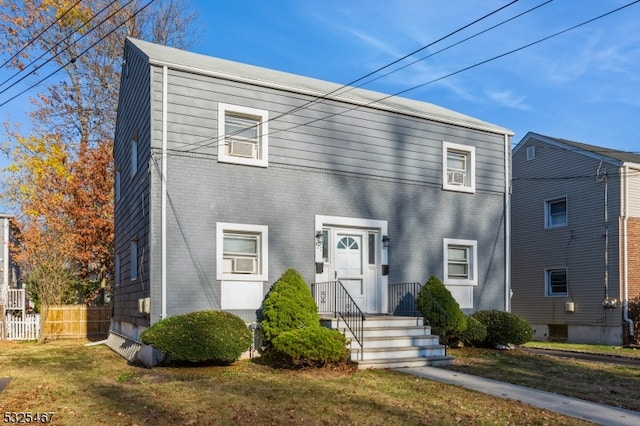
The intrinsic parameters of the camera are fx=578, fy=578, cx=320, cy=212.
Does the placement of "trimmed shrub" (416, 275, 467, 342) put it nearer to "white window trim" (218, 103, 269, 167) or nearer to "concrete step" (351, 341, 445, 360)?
"concrete step" (351, 341, 445, 360)

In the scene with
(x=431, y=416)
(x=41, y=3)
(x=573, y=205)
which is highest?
(x=41, y=3)

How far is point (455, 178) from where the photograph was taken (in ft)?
51.4

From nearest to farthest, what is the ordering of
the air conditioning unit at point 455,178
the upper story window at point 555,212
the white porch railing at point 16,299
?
1. the air conditioning unit at point 455,178
2. the white porch railing at point 16,299
3. the upper story window at point 555,212

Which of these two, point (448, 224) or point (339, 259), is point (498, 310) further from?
point (339, 259)

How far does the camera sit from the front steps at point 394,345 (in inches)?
428

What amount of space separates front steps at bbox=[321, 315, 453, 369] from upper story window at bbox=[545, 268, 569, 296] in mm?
12134

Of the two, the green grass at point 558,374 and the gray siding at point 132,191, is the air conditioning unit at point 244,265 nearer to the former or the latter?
the gray siding at point 132,191

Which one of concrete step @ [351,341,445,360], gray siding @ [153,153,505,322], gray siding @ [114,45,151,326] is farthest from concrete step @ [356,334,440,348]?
gray siding @ [114,45,151,326]

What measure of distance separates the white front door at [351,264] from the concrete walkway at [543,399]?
3.33 meters

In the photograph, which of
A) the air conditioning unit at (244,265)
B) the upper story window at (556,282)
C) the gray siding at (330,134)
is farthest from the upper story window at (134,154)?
the upper story window at (556,282)

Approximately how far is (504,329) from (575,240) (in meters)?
9.79

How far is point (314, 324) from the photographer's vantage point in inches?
446

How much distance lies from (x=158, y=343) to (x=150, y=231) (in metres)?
2.35

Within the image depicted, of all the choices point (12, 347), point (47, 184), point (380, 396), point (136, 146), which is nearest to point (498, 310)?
point (380, 396)
